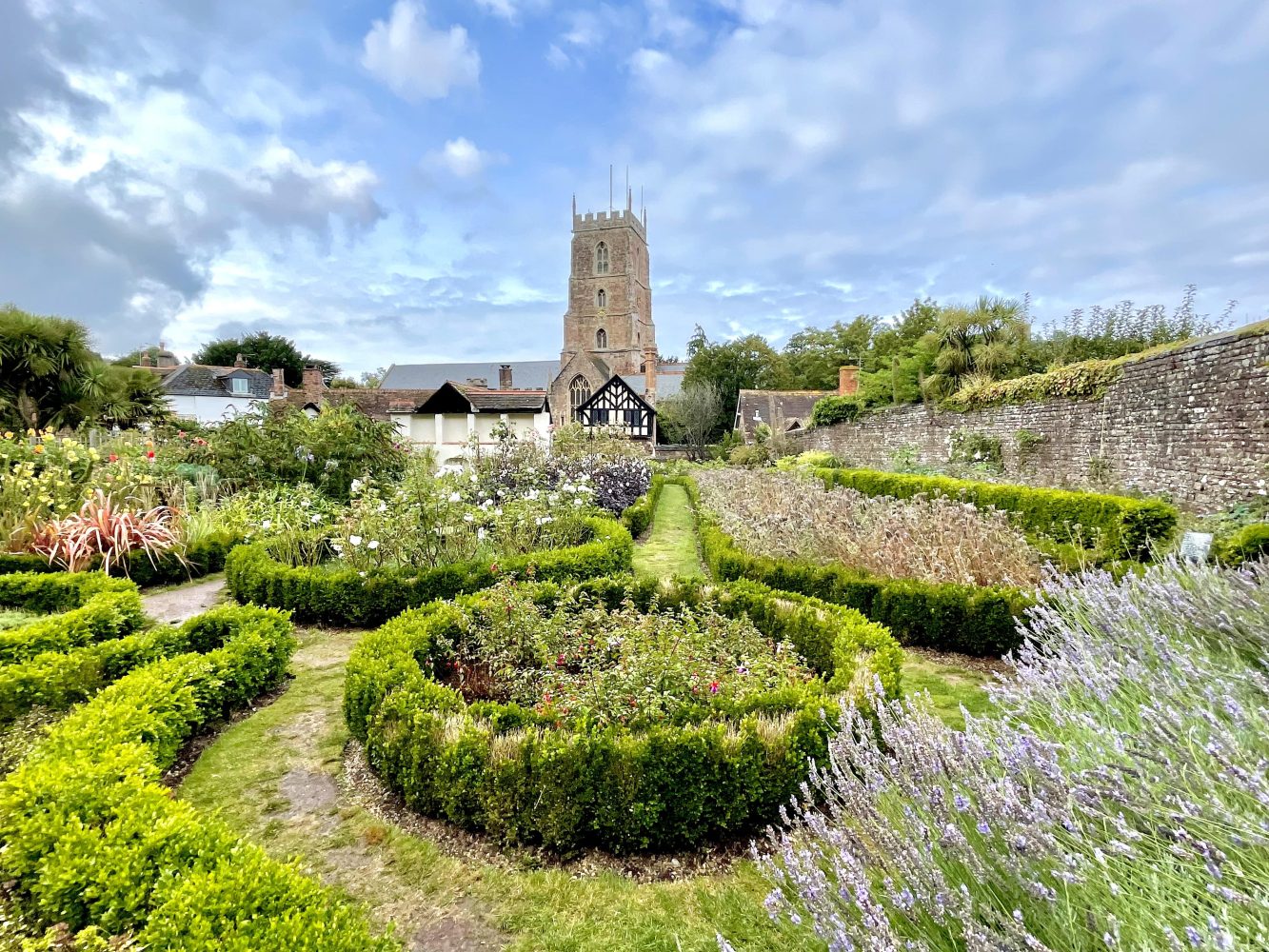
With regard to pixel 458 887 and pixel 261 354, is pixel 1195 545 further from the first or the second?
pixel 261 354

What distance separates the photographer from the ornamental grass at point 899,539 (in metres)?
5.55

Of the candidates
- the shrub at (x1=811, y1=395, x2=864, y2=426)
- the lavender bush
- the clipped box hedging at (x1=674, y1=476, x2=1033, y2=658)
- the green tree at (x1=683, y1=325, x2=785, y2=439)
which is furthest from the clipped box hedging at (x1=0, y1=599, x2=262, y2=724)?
the green tree at (x1=683, y1=325, x2=785, y2=439)

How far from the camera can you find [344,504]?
897 centimetres

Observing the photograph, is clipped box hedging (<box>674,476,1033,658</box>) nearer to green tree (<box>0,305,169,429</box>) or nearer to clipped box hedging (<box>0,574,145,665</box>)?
clipped box hedging (<box>0,574,145,665</box>)

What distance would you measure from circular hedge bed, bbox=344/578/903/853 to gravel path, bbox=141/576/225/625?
3.30 meters

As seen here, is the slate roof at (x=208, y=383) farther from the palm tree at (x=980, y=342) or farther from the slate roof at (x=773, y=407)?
the palm tree at (x=980, y=342)

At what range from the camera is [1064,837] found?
1.36 meters

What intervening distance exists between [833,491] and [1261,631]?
5.88 metres

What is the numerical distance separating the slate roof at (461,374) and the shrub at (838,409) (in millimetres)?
30998

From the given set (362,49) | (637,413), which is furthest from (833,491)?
(637,413)

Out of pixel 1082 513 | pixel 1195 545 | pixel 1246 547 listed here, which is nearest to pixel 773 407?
pixel 1082 513

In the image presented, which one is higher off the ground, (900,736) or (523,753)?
(900,736)

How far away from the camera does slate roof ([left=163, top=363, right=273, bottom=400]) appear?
36125 mm

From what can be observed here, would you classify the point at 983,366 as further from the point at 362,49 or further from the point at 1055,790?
the point at 1055,790
